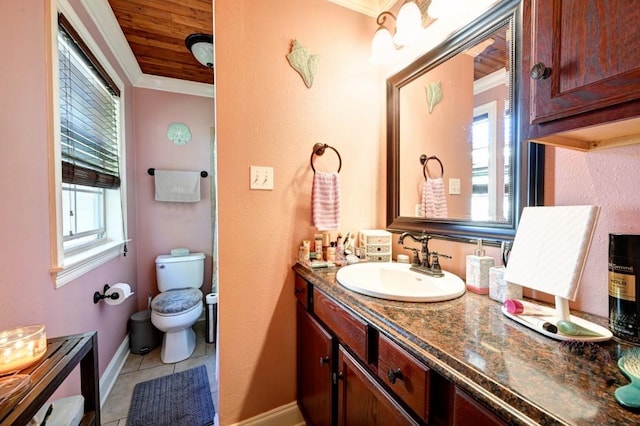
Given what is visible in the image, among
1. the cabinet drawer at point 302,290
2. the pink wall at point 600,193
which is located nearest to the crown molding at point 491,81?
the pink wall at point 600,193

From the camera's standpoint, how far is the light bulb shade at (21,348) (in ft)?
2.30

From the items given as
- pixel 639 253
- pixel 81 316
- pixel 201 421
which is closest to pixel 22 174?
pixel 81 316

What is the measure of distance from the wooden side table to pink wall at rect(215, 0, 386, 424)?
1.56 feet

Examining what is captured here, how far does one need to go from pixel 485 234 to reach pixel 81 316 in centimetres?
204

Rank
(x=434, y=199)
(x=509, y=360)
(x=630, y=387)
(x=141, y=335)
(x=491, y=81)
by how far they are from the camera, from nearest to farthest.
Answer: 1. (x=630, y=387)
2. (x=509, y=360)
3. (x=491, y=81)
4. (x=434, y=199)
5. (x=141, y=335)

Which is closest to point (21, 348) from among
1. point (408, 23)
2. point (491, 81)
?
point (491, 81)

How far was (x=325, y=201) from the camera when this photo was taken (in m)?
1.38

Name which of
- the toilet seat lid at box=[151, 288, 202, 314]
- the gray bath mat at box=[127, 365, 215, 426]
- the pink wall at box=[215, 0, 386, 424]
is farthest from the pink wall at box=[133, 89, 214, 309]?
the pink wall at box=[215, 0, 386, 424]

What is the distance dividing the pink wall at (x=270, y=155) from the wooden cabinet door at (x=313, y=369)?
0.09 meters

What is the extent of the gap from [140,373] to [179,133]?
6.87 ft

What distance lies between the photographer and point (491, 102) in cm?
102

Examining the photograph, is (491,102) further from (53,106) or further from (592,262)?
(53,106)

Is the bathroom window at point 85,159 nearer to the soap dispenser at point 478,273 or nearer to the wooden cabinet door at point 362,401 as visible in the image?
the wooden cabinet door at point 362,401

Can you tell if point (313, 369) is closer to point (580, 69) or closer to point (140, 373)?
point (580, 69)
